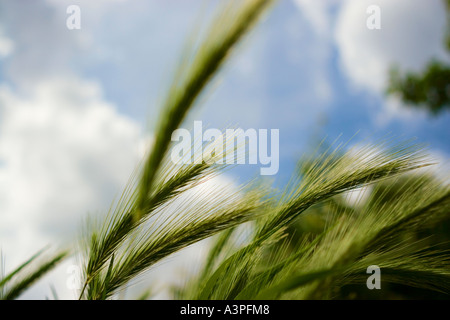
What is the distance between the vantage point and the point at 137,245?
1863mm

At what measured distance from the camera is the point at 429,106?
8133 millimetres

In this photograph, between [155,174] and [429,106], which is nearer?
[155,174]

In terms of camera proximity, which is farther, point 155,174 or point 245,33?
point 155,174

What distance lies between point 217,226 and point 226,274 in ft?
1.10

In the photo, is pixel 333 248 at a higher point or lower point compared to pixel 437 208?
lower
